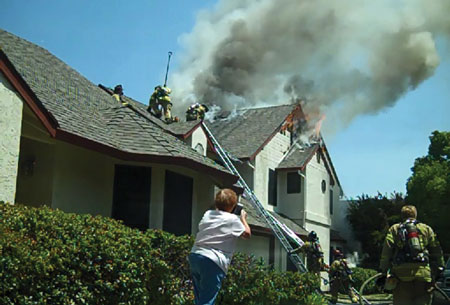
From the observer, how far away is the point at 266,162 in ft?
85.6

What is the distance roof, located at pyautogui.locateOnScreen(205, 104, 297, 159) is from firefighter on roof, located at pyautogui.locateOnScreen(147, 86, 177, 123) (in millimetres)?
4348

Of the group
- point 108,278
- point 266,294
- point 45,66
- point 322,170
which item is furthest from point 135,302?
point 322,170

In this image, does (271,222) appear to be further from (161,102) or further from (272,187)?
(161,102)

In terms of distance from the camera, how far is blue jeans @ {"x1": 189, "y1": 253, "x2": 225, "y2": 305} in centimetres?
586

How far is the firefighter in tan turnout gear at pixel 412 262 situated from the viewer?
21.2 feet

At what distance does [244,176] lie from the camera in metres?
24.9

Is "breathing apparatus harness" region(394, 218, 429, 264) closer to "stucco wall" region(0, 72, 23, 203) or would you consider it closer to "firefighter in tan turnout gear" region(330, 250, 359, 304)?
"stucco wall" region(0, 72, 23, 203)

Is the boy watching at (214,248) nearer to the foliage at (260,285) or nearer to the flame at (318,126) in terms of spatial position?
the foliage at (260,285)

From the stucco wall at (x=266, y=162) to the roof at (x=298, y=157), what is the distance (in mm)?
292

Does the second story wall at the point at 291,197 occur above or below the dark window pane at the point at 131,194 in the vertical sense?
above

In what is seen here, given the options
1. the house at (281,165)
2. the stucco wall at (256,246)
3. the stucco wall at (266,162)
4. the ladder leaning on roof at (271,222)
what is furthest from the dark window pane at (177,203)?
the stucco wall at (266,162)

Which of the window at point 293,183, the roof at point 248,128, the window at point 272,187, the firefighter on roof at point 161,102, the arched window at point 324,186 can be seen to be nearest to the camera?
the firefighter on roof at point 161,102

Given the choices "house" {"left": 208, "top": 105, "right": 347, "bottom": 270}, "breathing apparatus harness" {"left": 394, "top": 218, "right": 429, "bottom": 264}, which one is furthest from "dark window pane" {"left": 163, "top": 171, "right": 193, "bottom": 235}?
"house" {"left": 208, "top": 105, "right": 347, "bottom": 270}

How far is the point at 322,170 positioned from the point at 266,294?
18694 millimetres
